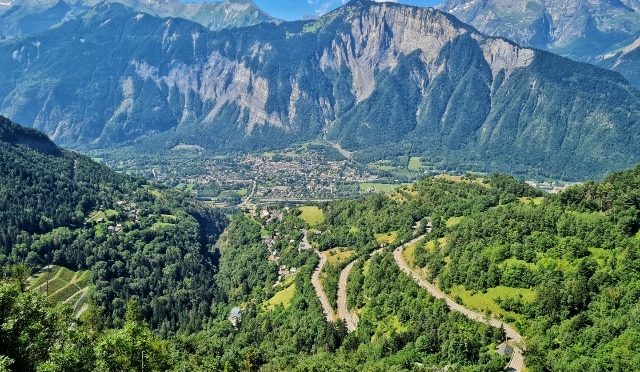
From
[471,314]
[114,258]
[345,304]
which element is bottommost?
[114,258]

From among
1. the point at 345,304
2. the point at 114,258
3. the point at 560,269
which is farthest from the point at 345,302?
the point at 114,258

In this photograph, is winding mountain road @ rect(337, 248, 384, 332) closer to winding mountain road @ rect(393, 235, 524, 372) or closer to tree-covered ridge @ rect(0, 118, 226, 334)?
winding mountain road @ rect(393, 235, 524, 372)

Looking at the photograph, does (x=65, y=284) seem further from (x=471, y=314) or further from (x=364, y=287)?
(x=471, y=314)

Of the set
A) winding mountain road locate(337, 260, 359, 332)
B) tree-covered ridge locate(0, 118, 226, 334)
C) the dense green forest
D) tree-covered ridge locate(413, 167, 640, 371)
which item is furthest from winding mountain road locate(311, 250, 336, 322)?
tree-covered ridge locate(0, 118, 226, 334)

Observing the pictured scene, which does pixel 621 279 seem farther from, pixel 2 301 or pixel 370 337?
pixel 2 301

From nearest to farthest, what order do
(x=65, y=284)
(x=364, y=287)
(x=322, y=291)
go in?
(x=364, y=287) < (x=322, y=291) < (x=65, y=284)

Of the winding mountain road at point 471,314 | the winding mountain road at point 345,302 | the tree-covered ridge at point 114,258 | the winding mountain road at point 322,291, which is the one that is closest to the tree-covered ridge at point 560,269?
the winding mountain road at point 471,314

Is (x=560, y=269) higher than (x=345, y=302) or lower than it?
higher
